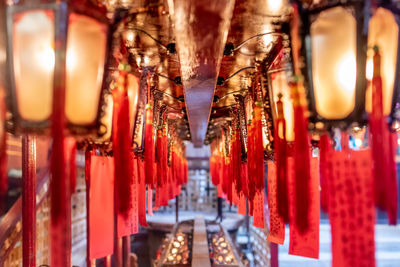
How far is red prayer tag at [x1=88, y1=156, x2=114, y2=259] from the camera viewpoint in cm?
227

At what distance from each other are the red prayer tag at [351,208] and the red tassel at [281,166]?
329 mm

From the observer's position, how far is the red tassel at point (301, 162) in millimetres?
1693

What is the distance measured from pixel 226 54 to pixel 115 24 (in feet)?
5.10

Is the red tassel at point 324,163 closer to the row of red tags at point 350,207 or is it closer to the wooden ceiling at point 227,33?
the row of red tags at point 350,207

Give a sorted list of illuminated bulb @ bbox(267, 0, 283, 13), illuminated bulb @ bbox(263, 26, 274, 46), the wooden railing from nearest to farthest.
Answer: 1. illuminated bulb @ bbox(267, 0, 283, 13)
2. illuminated bulb @ bbox(263, 26, 274, 46)
3. the wooden railing

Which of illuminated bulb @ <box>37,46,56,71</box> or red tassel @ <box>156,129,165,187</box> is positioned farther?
red tassel @ <box>156,129,165,187</box>

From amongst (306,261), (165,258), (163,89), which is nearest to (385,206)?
(163,89)

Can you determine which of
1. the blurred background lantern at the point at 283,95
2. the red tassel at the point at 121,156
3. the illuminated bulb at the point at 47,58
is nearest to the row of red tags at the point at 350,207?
the blurred background lantern at the point at 283,95

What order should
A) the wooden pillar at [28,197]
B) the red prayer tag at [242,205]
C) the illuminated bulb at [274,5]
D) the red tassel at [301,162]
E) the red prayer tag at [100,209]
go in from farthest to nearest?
the red prayer tag at [242,205] → the wooden pillar at [28,197] → the red prayer tag at [100,209] → the illuminated bulb at [274,5] → the red tassel at [301,162]

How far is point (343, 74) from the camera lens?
165cm

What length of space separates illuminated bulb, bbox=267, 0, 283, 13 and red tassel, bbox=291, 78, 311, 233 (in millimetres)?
688

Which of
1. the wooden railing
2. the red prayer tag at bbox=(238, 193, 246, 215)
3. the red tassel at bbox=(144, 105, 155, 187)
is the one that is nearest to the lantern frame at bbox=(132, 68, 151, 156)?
the red tassel at bbox=(144, 105, 155, 187)

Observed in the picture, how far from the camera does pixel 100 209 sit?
91.8 inches

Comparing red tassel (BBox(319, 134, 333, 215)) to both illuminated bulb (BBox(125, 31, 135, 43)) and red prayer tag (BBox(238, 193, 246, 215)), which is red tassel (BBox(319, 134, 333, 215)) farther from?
red prayer tag (BBox(238, 193, 246, 215))
